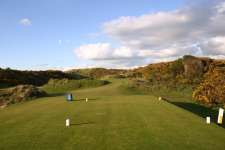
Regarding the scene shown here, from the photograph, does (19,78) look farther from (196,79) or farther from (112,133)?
(112,133)

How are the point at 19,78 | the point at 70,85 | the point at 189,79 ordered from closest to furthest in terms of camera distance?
1. the point at 70,85
2. the point at 189,79
3. the point at 19,78

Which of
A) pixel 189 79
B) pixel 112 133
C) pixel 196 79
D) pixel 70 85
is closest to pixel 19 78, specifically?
pixel 70 85

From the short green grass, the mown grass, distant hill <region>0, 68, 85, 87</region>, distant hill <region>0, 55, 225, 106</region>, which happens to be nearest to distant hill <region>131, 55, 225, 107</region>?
distant hill <region>0, 55, 225, 106</region>

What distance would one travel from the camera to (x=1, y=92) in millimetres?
40094

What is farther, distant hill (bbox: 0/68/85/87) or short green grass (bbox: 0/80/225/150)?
distant hill (bbox: 0/68/85/87)

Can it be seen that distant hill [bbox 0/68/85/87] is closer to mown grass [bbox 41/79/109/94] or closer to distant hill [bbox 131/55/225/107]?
mown grass [bbox 41/79/109/94]

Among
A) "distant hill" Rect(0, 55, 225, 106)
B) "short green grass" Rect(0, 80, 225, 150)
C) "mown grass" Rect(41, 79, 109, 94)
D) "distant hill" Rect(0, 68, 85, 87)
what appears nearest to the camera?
"short green grass" Rect(0, 80, 225, 150)

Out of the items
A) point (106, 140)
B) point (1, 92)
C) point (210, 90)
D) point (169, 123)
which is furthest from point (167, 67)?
point (106, 140)

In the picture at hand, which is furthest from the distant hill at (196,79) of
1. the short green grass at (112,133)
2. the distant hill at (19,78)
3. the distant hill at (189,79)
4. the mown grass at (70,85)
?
the distant hill at (19,78)

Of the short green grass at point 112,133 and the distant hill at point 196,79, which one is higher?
the distant hill at point 196,79

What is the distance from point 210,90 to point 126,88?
15.2 m

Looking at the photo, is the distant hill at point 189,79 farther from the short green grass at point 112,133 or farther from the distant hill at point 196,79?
the short green grass at point 112,133

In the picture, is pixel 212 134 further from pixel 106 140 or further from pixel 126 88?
pixel 126 88

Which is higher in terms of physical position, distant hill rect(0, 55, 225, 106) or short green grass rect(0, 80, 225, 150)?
distant hill rect(0, 55, 225, 106)
